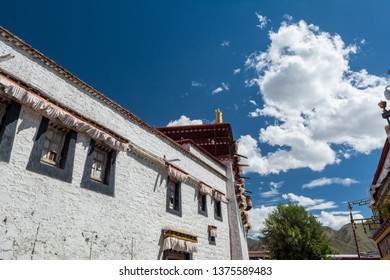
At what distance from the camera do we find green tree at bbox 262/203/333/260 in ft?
76.0

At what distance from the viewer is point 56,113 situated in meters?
6.95

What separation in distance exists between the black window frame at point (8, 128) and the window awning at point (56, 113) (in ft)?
0.81

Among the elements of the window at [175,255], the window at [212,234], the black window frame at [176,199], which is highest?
the black window frame at [176,199]

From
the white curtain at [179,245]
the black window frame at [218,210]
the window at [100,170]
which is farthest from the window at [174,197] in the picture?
the black window frame at [218,210]

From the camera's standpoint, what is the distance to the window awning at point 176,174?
11.0 meters

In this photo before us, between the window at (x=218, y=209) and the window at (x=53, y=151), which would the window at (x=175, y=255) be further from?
the window at (x=53, y=151)

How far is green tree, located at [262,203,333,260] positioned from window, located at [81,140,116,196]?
20.4 meters

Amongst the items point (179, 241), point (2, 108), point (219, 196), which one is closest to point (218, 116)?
point (219, 196)

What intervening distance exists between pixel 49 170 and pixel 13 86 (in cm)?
217

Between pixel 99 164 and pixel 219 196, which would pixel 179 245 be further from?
pixel 219 196
